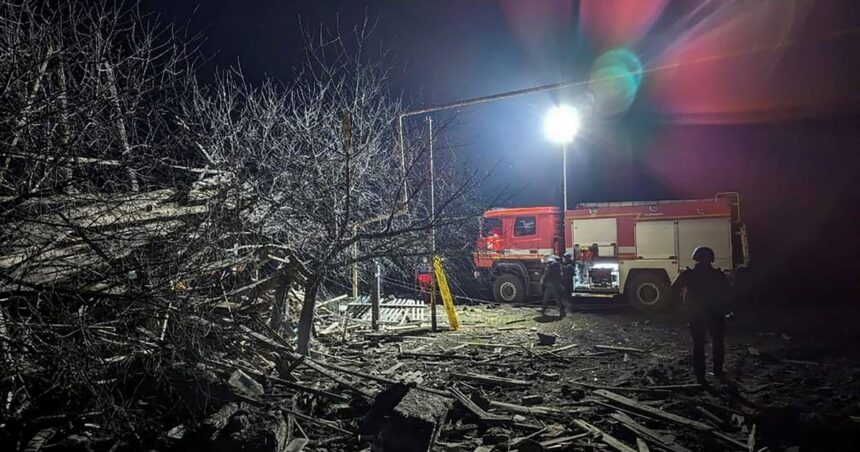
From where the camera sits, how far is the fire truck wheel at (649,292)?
13609mm

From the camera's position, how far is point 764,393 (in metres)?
6.25

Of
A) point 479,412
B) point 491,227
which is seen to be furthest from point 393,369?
point 491,227

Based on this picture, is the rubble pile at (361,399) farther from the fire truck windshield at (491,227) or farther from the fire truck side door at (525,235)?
the fire truck windshield at (491,227)

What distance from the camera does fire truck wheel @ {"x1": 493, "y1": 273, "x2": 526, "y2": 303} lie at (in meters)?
15.8

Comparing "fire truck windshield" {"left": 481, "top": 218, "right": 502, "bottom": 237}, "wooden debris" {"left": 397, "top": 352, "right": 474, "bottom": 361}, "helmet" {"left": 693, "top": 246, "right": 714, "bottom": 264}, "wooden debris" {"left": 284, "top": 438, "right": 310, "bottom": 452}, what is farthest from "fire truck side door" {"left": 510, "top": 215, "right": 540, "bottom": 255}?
"wooden debris" {"left": 284, "top": 438, "right": 310, "bottom": 452}

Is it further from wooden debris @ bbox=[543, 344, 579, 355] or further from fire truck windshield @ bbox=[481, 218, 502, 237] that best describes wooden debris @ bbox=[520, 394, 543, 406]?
fire truck windshield @ bbox=[481, 218, 502, 237]

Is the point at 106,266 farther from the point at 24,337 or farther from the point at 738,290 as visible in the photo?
the point at 738,290

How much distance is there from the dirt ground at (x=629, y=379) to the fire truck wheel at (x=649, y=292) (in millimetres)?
1665

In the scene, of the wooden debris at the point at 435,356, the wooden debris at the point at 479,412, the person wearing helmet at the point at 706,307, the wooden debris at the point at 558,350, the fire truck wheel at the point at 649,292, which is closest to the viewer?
the wooden debris at the point at 479,412

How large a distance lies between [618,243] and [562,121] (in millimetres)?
4095

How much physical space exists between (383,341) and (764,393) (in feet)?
21.4

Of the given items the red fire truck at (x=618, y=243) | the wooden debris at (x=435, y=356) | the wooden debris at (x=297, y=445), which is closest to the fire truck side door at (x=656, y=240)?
the red fire truck at (x=618, y=243)

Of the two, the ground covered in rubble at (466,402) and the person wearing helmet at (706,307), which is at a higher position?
the person wearing helmet at (706,307)

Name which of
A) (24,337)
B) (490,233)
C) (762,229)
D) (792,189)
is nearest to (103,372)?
(24,337)
